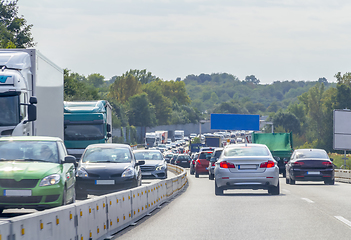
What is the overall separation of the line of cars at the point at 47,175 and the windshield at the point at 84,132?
26.7 ft

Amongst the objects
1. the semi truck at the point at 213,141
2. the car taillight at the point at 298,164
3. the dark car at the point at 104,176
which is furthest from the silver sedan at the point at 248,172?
the semi truck at the point at 213,141

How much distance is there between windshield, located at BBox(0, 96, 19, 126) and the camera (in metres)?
15.0

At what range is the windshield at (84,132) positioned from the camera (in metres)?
25.1

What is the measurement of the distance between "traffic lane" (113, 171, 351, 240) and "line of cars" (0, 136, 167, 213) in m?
1.69

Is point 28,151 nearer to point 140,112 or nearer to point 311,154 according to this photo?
point 311,154

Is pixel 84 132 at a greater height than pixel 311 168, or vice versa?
pixel 84 132

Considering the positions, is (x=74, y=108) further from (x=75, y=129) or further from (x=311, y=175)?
(x=311, y=175)

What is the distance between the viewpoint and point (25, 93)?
51.3ft

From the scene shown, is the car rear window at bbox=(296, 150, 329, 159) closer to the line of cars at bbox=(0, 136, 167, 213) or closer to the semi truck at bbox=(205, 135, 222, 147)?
the line of cars at bbox=(0, 136, 167, 213)

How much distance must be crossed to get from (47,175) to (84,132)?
13664 millimetres

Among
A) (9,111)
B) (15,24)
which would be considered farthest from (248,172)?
(15,24)

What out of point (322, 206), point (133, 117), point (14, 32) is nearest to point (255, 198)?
point (322, 206)

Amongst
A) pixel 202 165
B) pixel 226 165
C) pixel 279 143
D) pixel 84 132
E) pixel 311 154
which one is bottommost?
pixel 202 165

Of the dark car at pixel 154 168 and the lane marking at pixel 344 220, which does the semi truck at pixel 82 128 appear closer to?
the dark car at pixel 154 168
